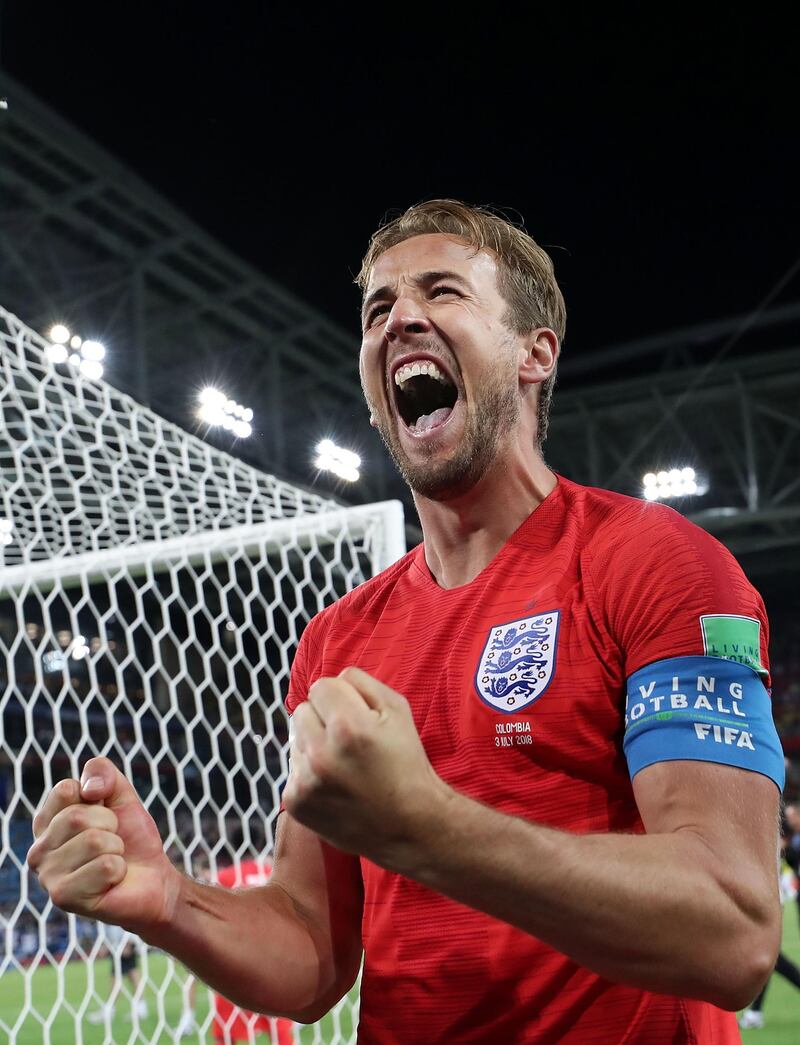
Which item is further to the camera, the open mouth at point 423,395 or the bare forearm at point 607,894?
the open mouth at point 423,395

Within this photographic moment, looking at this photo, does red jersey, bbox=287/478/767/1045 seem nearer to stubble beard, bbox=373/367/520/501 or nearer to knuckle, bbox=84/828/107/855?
stubble beard, bbox=373/367/520/501

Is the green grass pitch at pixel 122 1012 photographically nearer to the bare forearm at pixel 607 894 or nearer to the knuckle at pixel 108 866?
the knuckle at pixel 108 866

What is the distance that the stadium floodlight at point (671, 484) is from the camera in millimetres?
15203

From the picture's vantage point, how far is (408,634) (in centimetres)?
160

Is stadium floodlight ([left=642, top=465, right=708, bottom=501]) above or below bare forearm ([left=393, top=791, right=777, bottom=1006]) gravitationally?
above

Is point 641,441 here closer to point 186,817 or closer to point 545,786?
point 186,817

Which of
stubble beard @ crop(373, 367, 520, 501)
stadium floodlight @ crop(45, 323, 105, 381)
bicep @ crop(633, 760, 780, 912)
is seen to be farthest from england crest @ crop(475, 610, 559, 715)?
stadium floodlight @ crop(45, 323, 105, 381)

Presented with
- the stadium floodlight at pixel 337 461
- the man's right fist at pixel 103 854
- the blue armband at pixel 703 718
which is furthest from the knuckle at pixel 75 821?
the stadium floodlight at pixel 337 461

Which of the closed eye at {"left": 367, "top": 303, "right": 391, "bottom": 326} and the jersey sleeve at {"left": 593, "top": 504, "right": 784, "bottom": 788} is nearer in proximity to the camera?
the jersey sleeve at {"left": 593, "top": 504, "right": 784, "bottom": 788}

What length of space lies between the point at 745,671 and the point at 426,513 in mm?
685

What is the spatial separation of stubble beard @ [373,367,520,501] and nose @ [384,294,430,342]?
15 cm

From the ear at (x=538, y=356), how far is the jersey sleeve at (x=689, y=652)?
0.54 meters

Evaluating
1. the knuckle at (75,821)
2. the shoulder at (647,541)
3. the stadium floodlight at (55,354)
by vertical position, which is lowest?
the knuckle at (75,821)

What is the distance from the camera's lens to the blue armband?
3.67 feet
